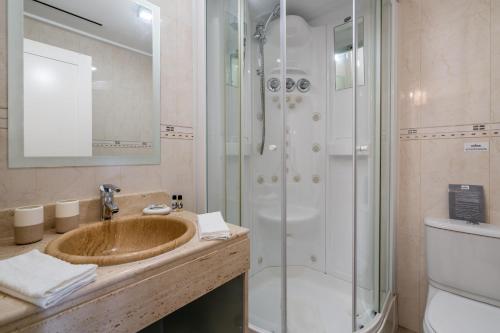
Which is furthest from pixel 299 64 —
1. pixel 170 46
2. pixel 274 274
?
pixel 274 274

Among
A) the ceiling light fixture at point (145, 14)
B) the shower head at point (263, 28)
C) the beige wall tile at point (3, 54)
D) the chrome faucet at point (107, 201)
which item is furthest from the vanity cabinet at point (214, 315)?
the shower head at point (263, 28)

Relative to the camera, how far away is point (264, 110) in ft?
4.98

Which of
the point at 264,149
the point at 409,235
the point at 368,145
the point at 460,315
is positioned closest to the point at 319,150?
the point at 368,145

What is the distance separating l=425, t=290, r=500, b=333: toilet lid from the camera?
973 millimetres

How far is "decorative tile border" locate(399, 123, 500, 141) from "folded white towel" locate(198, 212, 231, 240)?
1.42 m

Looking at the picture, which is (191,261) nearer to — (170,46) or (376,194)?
(170,46)

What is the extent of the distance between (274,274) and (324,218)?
760 mm

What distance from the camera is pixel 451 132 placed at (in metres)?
1.41

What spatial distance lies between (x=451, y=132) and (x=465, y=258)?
729 millimetres

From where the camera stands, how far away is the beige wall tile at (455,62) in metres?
1.31

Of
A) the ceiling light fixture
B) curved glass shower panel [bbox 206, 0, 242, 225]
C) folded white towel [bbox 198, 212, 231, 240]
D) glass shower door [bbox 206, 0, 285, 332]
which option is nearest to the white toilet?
glass shower door [bbox 206, 0, 285, 332]

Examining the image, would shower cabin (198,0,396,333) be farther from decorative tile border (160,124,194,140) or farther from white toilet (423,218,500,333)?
white toilet (423,218,500,333)

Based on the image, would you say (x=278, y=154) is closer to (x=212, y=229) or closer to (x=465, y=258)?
(x=212, y=229)

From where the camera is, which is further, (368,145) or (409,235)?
(409,235)
